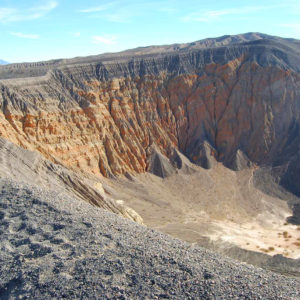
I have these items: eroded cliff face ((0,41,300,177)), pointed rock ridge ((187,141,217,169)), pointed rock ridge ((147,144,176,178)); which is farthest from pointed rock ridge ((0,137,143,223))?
pointed rock ridge ((187,141,217,169))

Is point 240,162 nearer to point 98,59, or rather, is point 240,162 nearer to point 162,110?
point 162,110

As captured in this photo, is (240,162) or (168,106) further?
(168,106)

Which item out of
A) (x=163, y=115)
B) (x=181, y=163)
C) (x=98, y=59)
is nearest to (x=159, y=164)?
(x=181, y=163)

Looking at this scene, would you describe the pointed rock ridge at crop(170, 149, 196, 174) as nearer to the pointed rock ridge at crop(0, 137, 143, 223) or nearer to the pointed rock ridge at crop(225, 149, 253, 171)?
the pointed rock ridge at crop(225, 149, 253, 171)

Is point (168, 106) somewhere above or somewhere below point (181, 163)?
→ above

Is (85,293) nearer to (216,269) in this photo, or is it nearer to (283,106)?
(216,269)

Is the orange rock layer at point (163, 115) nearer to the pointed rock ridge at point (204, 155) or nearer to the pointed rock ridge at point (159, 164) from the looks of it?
the pointed rock ridge at point (204, 155)

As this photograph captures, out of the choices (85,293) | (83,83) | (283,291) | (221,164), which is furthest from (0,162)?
(221,164)
